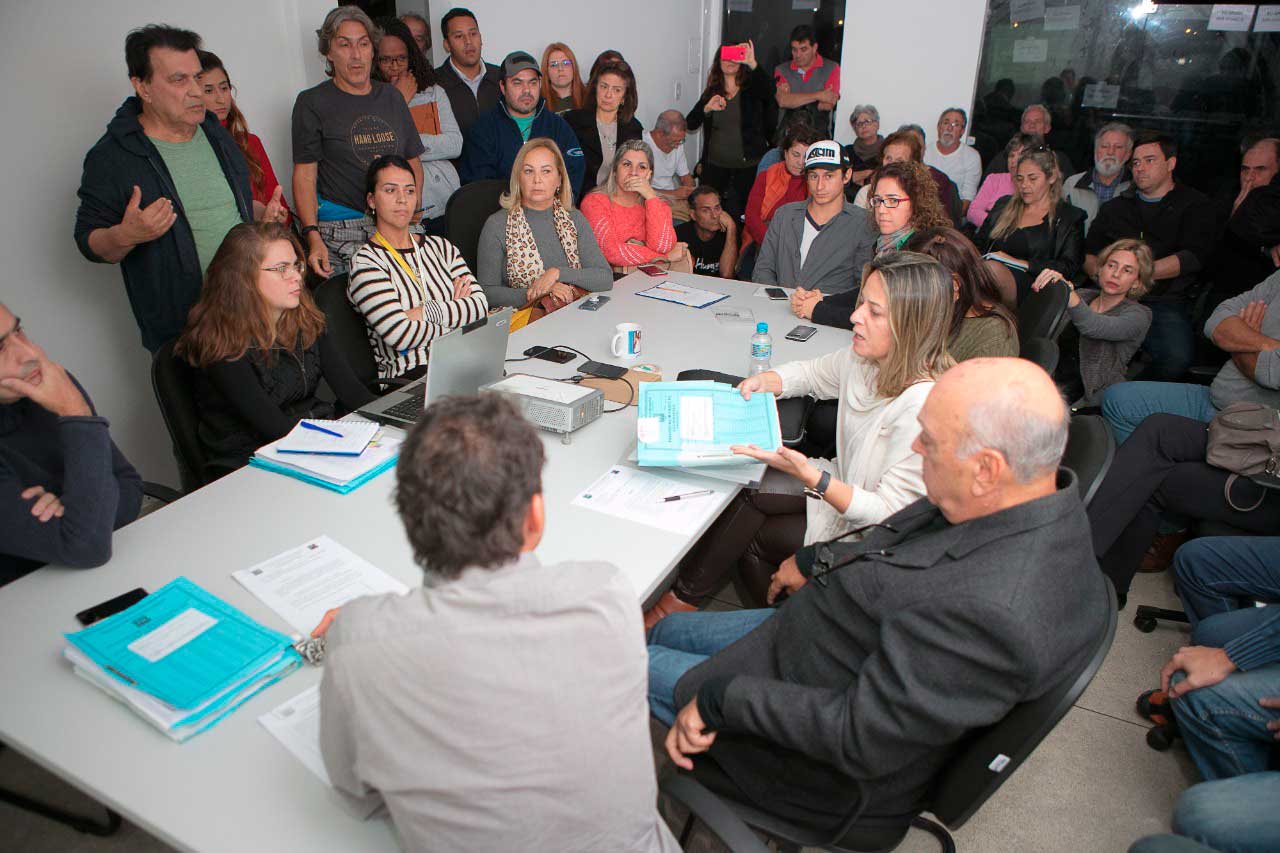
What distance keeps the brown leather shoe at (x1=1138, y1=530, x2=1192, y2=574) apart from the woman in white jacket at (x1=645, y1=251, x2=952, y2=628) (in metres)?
1.50

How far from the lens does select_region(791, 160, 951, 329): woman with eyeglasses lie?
328 centimetres

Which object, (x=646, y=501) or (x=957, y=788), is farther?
(x=646, y=501)

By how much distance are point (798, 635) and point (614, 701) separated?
22.9 inches

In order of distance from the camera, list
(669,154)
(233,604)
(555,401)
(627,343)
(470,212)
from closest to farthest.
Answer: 1. (233,604)
2. (555,401)
3. (627,343)
4. (470,212)
5. (669,154)

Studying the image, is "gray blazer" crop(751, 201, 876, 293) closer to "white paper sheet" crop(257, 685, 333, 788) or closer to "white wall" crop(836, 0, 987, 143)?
"white paper sheet" crop(257, 685, 333, 788)

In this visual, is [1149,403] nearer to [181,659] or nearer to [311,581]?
[311,581]

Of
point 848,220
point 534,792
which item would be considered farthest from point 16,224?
point 848,220

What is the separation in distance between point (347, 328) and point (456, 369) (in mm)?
915

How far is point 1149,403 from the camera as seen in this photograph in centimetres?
305

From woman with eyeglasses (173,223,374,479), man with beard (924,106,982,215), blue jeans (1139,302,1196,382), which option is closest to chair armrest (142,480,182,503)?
woman with eyeglasses (173,223,374,479)

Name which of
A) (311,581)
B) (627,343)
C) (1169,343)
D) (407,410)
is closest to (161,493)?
(407,410)

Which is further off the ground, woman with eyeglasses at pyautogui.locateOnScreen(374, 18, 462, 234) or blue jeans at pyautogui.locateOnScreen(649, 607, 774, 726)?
woman with eyeglasses at pyautogui.locateOnScreen(374, 18, 462, 234)

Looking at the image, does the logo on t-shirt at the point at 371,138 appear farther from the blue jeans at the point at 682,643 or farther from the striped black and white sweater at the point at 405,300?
the blue jeans at the point at 682,643

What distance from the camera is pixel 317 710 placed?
50.0 inches
